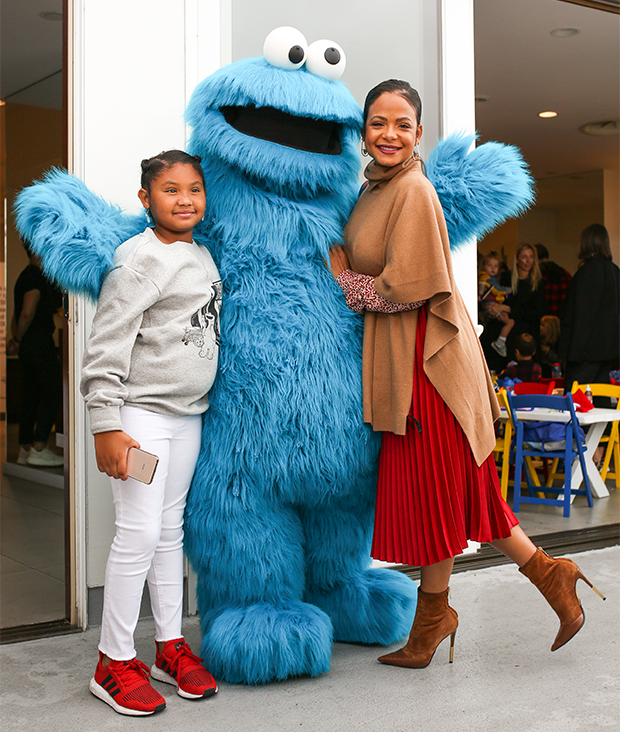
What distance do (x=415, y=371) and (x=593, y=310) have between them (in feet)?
14.3

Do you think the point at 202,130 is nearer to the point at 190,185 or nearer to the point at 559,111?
the point at 190,185

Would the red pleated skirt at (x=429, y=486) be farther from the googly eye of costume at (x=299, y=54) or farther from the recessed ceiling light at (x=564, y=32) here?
the recessed ceiling light at (x=564, y=32)

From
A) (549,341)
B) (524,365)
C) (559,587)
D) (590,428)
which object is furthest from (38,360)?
(549,341)

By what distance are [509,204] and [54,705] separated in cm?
194

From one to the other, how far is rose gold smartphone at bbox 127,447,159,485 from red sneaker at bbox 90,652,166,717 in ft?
1.78

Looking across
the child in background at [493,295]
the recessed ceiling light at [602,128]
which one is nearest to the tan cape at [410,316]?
the child in background at [493,295]

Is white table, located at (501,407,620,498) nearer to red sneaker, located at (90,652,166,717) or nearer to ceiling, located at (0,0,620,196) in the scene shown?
ceiling, located at (0,0,620,196)

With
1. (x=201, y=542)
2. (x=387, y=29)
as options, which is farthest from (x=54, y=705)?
(x=387, y=29)

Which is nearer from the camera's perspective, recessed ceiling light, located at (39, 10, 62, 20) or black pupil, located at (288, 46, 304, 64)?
black pupil, located at (288, 46, 304, 64)

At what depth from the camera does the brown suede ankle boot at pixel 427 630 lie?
7.34 feet

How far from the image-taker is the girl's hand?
6.41 ft

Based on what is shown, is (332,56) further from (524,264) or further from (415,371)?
(524,264)

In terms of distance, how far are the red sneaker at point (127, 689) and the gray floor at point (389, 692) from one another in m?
0.03

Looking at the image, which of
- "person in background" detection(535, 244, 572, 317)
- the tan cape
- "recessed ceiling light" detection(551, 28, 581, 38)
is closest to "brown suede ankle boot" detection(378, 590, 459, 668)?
the tan cape
